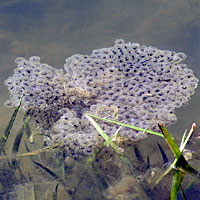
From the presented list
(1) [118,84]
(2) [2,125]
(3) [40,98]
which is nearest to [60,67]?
(3) [40,98]

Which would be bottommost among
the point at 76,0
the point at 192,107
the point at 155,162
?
the point at 155,162

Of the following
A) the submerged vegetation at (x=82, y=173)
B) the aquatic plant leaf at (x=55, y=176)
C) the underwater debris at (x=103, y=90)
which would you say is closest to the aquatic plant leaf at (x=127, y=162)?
the submerged vegetation at (x=82, y=173)

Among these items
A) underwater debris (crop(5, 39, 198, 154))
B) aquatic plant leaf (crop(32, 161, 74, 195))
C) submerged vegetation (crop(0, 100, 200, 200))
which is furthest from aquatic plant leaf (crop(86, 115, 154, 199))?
aquatic plant leaf (crop(32, 161, 74, 195))

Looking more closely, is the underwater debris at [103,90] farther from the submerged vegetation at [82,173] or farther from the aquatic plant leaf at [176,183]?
the aquatic plant leaf at [176,183]

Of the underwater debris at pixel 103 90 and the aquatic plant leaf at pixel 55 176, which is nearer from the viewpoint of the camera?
the aquatic plant leaf at pixel 55 176

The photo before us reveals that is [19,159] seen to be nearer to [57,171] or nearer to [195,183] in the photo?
[57,171]

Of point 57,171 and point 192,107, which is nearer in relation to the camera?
point 57,171

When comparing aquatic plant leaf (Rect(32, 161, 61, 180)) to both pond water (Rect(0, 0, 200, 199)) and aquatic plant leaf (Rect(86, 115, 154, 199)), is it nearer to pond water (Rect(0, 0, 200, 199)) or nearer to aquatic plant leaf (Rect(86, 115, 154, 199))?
pond water (Rect(0, 0, 200, 199))
